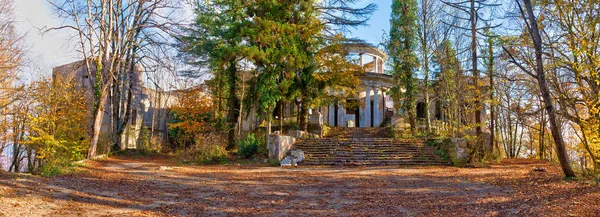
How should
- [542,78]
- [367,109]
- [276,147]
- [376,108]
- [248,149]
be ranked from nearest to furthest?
Answer: [542,78] → [276,147] → [248,149] → [367,109] → [376,108]

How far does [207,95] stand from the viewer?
27656 mm

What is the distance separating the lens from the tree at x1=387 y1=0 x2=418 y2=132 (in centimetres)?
2423

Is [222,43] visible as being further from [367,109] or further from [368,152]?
[367,109]

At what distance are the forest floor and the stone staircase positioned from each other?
178 inches

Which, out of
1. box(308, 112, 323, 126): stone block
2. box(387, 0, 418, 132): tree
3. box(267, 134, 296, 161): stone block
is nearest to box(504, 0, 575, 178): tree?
box(267, 134, 296, 161): stone block

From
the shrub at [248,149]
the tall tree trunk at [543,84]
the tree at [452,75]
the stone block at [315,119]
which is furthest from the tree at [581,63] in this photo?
the stone block at [315,119]

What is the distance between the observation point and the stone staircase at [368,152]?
1709cm

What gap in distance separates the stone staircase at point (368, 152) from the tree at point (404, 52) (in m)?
4.71

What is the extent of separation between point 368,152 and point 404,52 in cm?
856

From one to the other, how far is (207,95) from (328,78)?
9.79 metres

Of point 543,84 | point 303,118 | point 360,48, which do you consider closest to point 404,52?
point 360,48

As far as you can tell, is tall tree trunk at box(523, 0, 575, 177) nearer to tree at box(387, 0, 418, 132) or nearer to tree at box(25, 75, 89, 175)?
tree at box(387, 0, 418, 132)

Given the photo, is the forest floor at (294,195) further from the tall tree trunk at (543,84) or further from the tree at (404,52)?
the tree at (404,52)

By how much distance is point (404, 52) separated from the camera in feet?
79.6
